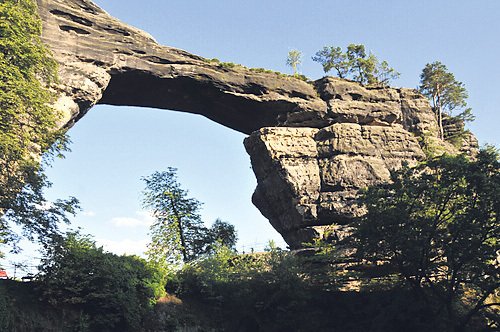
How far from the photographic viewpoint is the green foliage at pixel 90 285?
17.8 meters

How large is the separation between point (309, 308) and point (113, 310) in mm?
9693

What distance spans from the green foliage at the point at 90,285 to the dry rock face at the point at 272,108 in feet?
37.7

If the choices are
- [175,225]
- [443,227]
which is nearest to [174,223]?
[175,225]

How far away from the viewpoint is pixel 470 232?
1923 cm

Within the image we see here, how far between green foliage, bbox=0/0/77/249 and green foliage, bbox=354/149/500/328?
578 inches

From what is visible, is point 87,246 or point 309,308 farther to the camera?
point 309,308

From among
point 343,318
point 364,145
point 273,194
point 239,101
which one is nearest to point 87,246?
point 343,318

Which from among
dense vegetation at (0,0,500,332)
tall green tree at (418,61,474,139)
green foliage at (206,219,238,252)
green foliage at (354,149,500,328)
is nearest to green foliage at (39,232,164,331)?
dense vegetation at (0,0,500,332)

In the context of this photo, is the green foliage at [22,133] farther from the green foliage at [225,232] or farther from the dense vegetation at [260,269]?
the green foliage at [225,232]

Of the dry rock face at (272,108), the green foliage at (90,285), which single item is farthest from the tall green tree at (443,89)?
the green foliage at (90,285)

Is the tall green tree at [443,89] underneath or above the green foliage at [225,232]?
above

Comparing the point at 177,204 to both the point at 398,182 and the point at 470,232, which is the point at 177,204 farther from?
the point at 470,232

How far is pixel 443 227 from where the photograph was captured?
67.8 feet

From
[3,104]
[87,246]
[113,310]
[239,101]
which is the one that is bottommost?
[113,310]
